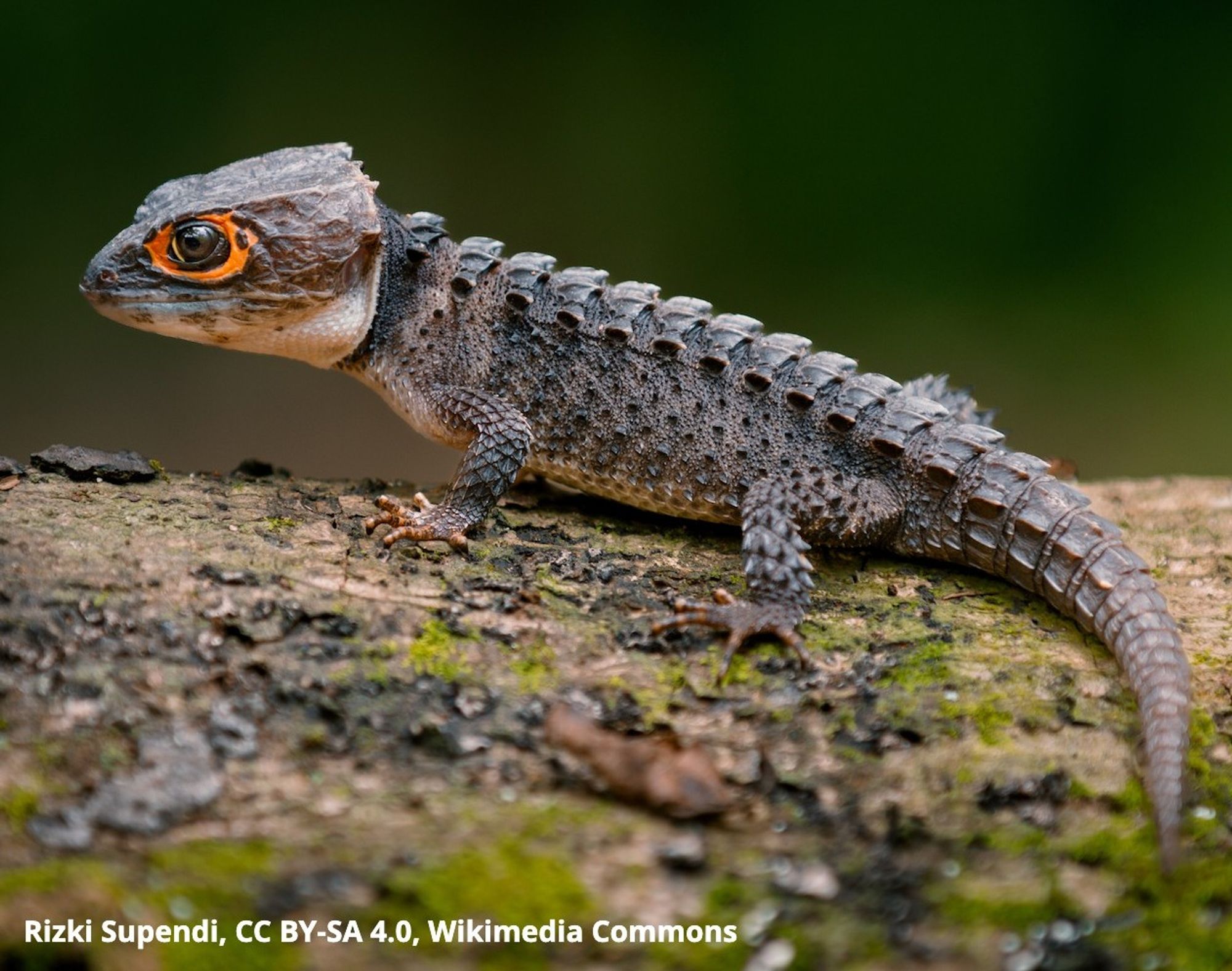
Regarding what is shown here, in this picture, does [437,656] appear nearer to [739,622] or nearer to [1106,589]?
[739,622]

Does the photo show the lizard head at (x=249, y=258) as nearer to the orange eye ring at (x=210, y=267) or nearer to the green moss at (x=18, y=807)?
the orange eye ring at (x=210, y=267)

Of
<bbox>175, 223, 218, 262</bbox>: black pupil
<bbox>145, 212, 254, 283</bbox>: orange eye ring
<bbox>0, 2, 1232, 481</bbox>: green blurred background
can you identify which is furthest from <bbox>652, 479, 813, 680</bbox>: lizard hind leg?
<bbox>0, 2, 1232, 481</bbox>: green blurred background

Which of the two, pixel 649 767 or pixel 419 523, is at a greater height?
pixel 419 523

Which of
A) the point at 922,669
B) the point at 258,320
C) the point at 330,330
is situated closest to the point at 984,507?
the point at 922,669

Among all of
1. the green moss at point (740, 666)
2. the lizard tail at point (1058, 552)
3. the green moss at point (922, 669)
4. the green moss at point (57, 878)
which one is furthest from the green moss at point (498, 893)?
the lizard tail at point (1058, 552)

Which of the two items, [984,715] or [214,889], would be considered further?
[984,715]

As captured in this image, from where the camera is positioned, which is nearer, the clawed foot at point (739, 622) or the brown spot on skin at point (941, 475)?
the clawed foot at point (739, 622)

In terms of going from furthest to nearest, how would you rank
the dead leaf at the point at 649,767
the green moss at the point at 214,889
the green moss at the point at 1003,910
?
the dead leaf at the point at 649,767, the green moss at the point at 1003,910, the green moss at the point at 214,889
